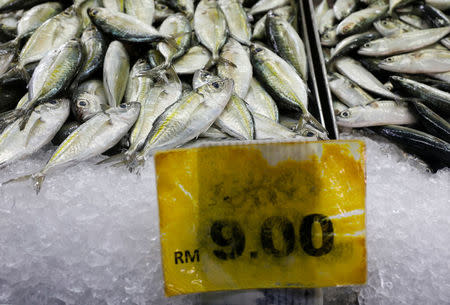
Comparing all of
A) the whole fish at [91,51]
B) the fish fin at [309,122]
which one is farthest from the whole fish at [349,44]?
the whole fish at [91,51]

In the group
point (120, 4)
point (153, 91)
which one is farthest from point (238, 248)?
point (120, 4)

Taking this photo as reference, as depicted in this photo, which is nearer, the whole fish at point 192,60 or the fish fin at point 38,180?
the fish fin at point 38,180

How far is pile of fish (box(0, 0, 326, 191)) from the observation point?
140 centimetres

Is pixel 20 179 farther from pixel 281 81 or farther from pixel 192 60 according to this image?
pixel 281 81

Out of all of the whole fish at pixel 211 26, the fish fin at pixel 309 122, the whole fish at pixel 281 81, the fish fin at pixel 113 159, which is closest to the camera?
the fish fin at pixel 113 159

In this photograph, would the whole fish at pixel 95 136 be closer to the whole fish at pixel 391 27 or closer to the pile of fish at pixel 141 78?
the pile of fish at pixel 141 78

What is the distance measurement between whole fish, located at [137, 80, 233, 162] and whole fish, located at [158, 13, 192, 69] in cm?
31

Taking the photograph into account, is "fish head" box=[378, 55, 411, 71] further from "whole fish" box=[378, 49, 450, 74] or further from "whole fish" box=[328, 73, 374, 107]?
"whole fish" box=[328, 73, 374, 107]

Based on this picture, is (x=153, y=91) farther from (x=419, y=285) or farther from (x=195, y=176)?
(x=419, y=285)

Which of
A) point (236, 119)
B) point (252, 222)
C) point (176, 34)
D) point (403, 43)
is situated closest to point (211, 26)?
point (176, 34)

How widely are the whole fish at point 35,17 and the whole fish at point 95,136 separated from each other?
89 cm

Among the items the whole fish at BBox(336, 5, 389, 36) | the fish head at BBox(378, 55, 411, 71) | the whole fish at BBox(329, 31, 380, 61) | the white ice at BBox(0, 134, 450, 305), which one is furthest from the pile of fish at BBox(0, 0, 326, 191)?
the fish head at BBox(378, 55, 411, 71)

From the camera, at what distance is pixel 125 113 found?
1.43 meters

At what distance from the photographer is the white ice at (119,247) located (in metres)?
1.06
